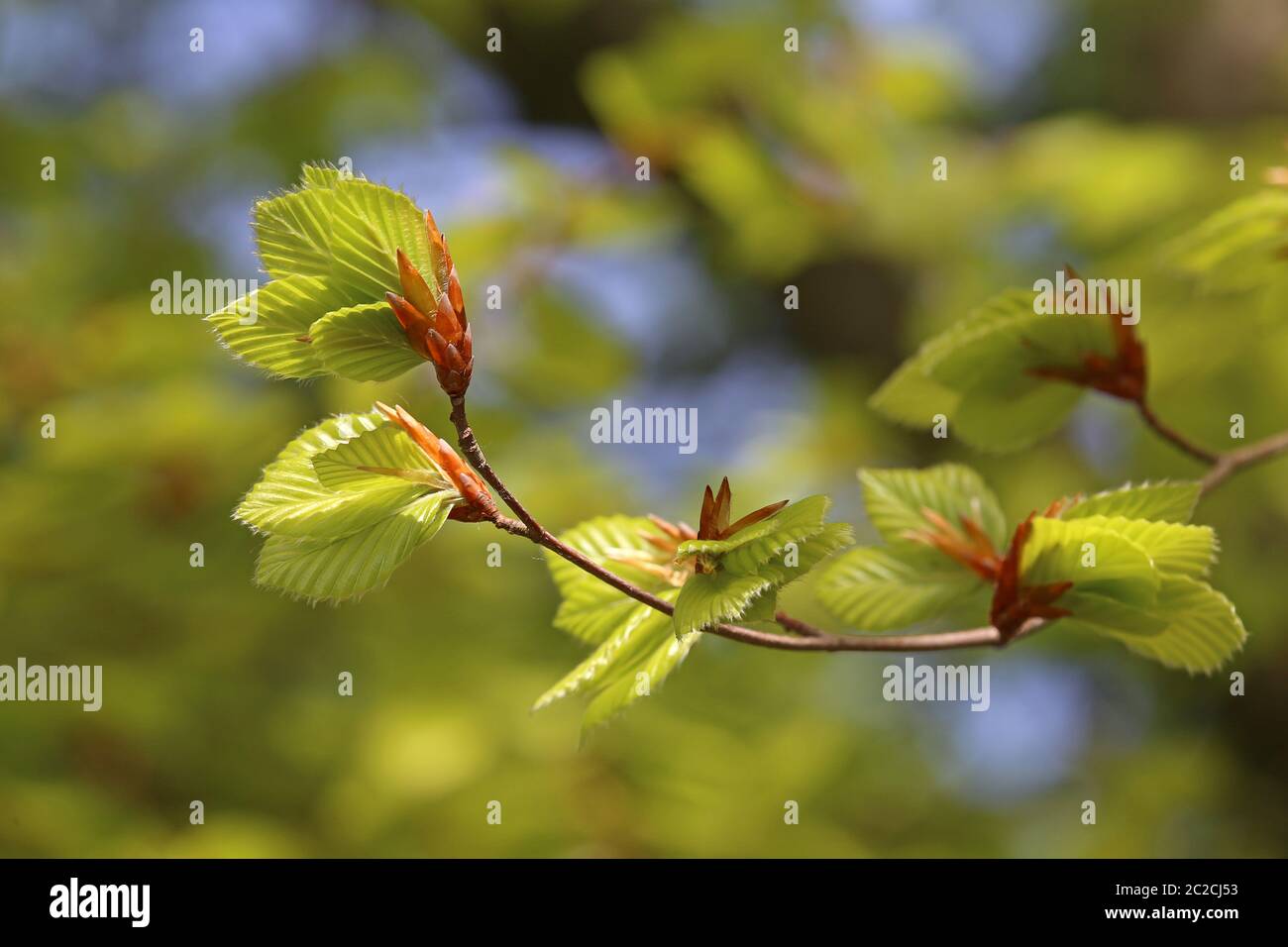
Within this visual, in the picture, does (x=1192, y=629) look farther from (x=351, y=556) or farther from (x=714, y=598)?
(x=351, y=556)

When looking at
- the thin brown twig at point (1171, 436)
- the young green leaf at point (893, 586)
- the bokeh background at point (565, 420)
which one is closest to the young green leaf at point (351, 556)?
the young green leaf at point (893, 586)

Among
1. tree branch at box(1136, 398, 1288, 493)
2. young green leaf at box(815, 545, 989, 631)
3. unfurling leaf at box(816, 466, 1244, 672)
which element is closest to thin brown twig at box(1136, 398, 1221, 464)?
tree branch at box(1136, 398, 1288, 493)

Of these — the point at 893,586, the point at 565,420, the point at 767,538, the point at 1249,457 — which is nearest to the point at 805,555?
the point at 767,538

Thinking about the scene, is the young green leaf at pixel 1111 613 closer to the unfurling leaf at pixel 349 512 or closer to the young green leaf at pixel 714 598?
the young green leaf at pixel 714 598

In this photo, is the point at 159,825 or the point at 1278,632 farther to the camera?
the point at 1278,632
